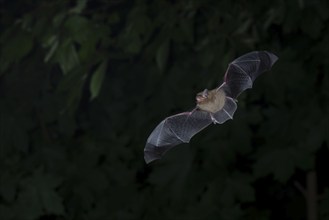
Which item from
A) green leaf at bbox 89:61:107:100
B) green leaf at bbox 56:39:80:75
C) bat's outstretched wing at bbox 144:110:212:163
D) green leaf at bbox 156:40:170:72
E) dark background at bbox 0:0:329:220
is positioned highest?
bat's outstretched wing at bbox 144:110:212:163

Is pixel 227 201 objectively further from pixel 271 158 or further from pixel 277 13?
pixel 277 13

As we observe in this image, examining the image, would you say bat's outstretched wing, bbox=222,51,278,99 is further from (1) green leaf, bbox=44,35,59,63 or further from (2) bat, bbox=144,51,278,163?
(1) green leaf, bbox=44,35,59,63

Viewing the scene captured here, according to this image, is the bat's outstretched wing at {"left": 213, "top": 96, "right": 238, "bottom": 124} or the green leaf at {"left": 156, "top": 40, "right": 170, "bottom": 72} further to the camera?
the green leaf at {"left": 156, "top": 40, "right": 170, "bottom": 72}

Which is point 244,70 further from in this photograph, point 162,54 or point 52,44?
point 52,44

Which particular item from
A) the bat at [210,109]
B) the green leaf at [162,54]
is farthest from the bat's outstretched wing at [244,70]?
the green leaf at [162,54]

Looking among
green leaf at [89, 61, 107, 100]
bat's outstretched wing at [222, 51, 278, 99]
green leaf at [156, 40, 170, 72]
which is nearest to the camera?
bat's outstretched wing at [222, 51, 278, 99]

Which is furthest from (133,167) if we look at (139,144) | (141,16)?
(141,16)

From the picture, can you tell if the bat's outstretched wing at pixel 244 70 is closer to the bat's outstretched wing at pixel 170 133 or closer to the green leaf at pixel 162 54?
the bat's outstretched wing at pixel 170 133

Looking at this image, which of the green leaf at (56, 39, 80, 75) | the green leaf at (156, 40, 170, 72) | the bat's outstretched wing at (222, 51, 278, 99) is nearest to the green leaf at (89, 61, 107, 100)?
the green leaf at (56, 39, 80, 75)
